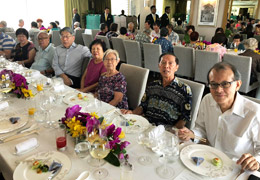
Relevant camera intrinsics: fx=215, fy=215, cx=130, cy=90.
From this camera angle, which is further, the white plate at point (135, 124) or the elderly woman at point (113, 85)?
the elderly woman at point (113, 85)

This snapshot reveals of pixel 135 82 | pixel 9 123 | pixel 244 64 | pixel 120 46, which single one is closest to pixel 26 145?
pixel 9 123

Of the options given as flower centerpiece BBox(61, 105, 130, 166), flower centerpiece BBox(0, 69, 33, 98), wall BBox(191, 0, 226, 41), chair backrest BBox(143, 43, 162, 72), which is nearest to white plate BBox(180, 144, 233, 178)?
flower centerpiece BBox(61, 105, 130, 166)

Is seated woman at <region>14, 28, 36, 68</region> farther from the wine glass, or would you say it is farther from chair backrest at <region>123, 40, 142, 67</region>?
the wine glass

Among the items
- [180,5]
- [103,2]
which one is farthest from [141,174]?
[180,5]

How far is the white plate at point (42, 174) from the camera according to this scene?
A: 1.03 meters

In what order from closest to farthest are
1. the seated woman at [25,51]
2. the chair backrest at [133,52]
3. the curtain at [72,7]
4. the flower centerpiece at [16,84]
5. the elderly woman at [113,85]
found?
1. the flower centerpiece at [16,84]
2. the elderly woman at [113,85]
3. the seated woman at [25,51]
4. the chair backrest at [133,52]
5. the curtain at [72,7]

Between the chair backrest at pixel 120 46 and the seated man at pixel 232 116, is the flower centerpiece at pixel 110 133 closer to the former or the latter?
the seated man at pixel 232 116

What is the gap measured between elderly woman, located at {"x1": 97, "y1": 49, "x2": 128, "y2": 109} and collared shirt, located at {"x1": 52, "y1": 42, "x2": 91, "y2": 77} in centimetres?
108

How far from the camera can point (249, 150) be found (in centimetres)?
139

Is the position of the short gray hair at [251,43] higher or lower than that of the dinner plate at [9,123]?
higher

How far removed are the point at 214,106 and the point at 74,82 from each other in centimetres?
241

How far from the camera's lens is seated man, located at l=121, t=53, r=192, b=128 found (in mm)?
1847

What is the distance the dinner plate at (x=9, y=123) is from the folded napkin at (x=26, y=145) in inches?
11.2

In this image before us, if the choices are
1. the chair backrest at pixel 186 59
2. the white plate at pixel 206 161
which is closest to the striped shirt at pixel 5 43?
the chair backrest at pixel 186 59
